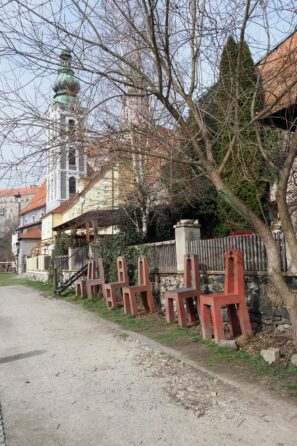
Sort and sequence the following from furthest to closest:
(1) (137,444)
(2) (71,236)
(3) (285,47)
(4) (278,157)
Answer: (2) (71,236), (4) (278,157), (3) (285,47), (1) (137,444)

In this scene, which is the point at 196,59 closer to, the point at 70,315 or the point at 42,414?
the point at 42,414

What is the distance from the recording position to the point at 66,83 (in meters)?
6.91

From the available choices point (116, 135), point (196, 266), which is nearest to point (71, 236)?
point (196, 266)

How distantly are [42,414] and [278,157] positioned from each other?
4.78 meters

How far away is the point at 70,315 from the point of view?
42.3ft

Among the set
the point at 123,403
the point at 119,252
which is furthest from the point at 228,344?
the point at 119,252

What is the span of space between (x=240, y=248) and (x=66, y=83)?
463cm

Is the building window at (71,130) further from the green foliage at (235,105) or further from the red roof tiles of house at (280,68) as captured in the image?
the red roof tiles of house at (280,68)

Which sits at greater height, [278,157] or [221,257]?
[278,157]

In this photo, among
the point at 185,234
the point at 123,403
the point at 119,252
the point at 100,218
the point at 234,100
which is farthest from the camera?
the point at 100,218

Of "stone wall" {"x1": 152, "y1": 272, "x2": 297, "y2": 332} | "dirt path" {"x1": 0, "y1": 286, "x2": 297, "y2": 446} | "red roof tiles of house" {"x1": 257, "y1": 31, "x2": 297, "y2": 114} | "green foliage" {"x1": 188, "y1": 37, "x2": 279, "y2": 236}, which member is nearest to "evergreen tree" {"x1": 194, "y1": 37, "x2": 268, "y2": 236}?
"green foliage" {"x1": 188, "y1": 37, "x2": 279, "y2": 236}

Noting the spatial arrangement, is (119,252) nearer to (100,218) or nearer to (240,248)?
(100,218)

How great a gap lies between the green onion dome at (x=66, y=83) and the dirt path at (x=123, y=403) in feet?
14.1

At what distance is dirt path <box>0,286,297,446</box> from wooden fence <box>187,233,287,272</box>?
244 centimetres
